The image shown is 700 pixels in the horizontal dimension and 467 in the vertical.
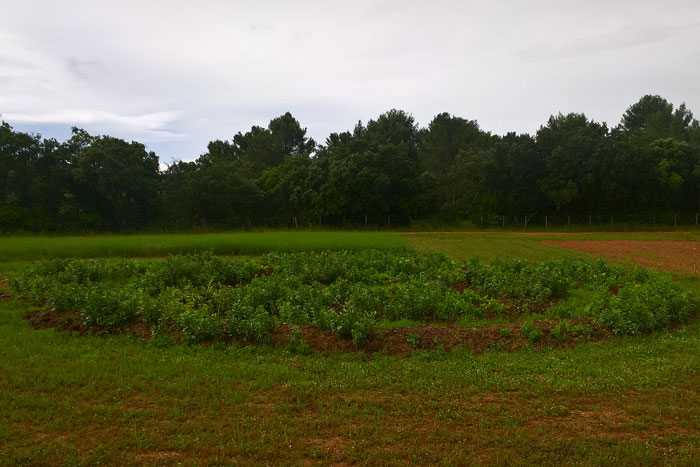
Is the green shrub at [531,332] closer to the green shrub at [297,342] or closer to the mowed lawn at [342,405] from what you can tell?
the mowed lawn at [342,405]

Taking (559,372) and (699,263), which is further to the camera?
(699,263)

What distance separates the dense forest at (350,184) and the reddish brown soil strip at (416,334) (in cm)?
4461

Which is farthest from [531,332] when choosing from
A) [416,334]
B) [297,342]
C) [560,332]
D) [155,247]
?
[155,247]

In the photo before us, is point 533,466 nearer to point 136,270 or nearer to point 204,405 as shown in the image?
point 204,405

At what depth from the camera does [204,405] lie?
6.24 m

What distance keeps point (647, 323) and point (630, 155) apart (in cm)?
5515

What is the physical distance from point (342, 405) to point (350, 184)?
5016cm

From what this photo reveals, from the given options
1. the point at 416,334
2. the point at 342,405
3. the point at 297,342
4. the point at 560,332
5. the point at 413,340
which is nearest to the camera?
the point at 342,405

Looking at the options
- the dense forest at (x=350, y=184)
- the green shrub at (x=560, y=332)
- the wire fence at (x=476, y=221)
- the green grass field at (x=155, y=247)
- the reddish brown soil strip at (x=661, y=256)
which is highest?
the dense forest at (x=350, y=184)

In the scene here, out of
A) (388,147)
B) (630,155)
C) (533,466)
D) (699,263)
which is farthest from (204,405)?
(630,155)

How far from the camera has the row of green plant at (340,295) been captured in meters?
9.84

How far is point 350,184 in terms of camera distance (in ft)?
183

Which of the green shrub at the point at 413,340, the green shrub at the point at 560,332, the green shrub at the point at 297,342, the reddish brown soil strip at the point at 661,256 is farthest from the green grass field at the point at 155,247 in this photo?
the green shrub at the point at 413,340

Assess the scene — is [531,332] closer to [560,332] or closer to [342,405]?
[560,332]
